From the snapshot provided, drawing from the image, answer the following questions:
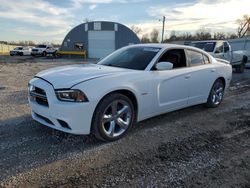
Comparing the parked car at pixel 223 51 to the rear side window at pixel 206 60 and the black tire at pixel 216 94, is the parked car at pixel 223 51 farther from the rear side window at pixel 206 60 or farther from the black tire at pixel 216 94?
the rear side window at pixel 206 60

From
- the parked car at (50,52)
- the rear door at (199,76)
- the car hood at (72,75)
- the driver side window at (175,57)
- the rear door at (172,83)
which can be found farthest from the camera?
the parked car at (50,52)

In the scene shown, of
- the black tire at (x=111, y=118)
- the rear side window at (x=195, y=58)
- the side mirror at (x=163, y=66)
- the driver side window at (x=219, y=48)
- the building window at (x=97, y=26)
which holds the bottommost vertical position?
the black tire at (x=111, y=118)

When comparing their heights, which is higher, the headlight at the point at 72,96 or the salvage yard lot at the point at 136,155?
the headlight at the point at 72,96

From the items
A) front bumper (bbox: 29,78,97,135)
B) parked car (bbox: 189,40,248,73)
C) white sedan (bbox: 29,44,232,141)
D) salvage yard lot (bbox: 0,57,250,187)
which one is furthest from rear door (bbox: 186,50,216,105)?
parked car (bbox: 189,40,248,73)

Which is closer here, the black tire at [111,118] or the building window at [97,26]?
the black tire at [111,118]

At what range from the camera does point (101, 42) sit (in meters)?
38.2

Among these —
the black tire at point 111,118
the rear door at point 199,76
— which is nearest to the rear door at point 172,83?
the rear door at point 199,76

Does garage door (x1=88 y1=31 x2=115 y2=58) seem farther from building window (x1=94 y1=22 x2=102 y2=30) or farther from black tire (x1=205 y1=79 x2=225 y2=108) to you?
black tire (x1=205 y1=79 x2=225 y2=108)

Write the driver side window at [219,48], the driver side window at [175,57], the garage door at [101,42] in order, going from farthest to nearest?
the garage door at [101,42], the driver side window at [219,48], the driver side window at [175,57]

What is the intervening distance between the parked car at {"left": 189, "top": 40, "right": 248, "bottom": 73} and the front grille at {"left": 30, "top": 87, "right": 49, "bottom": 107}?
10.6 metres

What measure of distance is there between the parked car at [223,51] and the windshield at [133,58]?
28.0ft

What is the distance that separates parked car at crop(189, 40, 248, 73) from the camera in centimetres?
1373

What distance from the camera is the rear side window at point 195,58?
6180 millimetres

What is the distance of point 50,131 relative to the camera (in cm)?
490
